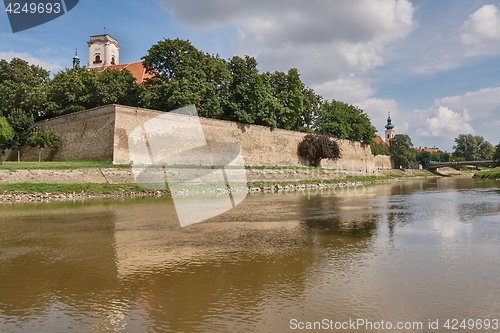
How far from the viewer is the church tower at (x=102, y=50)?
68.8m

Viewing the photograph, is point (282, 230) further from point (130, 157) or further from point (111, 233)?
point (130, 157)

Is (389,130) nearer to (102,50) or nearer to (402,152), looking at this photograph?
(402,152)

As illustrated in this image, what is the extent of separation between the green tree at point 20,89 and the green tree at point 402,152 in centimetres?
Answer: 7199

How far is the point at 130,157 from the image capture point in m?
33.3

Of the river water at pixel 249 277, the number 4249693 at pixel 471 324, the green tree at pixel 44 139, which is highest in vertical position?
the green tree at pixel 44 139

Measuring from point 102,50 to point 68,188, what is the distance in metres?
51.3

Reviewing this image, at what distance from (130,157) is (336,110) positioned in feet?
132

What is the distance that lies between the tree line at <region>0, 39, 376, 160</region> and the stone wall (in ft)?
5.05

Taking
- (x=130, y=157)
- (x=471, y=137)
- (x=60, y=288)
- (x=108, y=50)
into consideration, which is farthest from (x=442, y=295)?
(x=471, y=137)

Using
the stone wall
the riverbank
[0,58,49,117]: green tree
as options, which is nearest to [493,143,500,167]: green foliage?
the stone wall

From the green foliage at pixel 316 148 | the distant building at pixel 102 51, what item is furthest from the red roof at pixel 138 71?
the green foliage at pixel 316 148

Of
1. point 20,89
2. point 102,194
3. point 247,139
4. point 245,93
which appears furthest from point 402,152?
point 102,194

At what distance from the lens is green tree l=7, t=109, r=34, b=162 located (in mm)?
36906

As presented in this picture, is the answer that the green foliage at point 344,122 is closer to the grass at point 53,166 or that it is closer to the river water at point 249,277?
the grass at point 53,166
